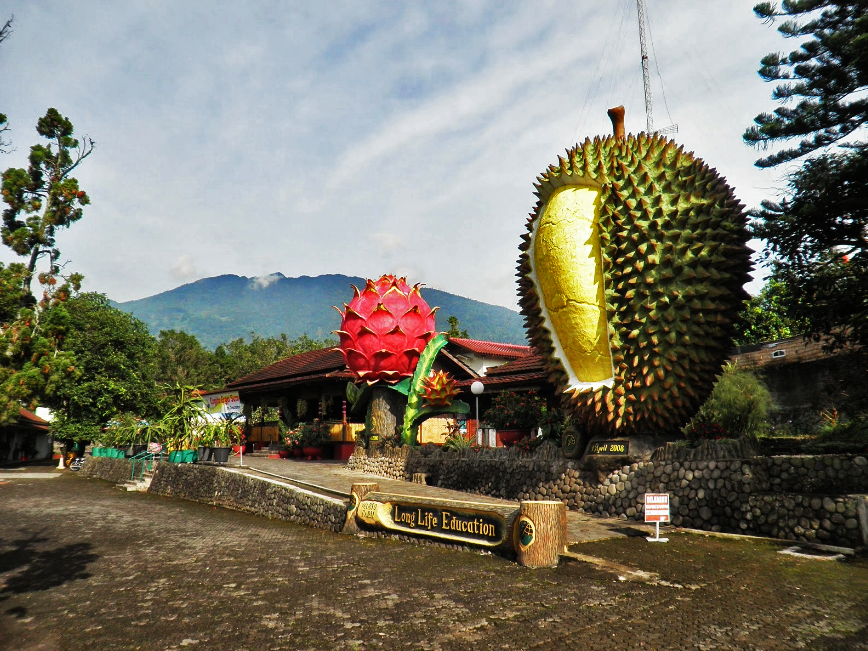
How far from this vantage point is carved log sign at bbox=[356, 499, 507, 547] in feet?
27.3

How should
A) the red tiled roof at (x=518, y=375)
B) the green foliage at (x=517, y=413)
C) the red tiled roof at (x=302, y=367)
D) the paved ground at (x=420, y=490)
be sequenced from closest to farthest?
the paved ground at (x=420, y=490) → the green foliage at (x=517, y=413) → the red tiled roof at (x=518, y=375) → the red tiled roof at (x=302, y=367)

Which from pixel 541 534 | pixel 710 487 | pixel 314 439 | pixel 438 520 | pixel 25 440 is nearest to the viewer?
pixel 541 534

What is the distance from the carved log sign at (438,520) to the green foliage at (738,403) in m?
8.20

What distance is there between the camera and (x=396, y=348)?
16.4 m

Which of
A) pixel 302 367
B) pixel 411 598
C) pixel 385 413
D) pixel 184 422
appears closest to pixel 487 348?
pixel 302 367

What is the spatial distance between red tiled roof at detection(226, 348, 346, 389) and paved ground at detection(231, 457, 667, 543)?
6.06 meters

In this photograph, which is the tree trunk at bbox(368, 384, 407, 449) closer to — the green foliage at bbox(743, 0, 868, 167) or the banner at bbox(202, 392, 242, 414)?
the green foliage at bbox(743, 0, 868, 167)

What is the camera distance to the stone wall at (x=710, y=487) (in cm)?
818

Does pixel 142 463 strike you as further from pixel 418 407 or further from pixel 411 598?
pixel 411 598

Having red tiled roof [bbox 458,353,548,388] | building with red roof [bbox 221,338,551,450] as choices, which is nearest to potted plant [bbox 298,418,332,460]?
building with red roof [bbox 221,338,551,450]

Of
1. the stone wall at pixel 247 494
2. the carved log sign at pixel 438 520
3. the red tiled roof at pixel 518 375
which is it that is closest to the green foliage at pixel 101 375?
the stone wall at pixel 247 494

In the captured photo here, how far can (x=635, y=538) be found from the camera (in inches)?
353

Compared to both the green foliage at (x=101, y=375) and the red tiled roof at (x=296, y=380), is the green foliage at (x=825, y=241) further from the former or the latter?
the green foliage at (x=101, y=375)

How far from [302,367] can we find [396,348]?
13315 millimetres
